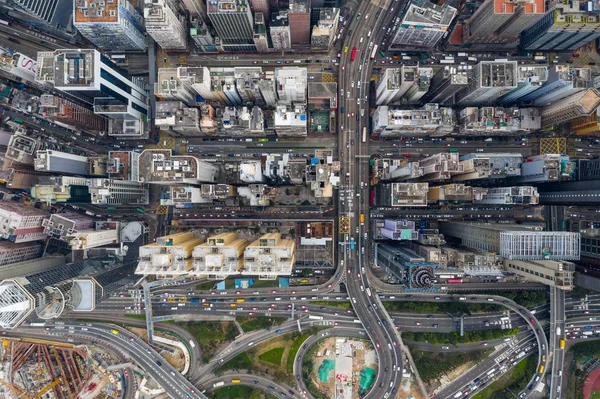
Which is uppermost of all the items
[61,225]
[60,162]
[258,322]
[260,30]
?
[260,30]

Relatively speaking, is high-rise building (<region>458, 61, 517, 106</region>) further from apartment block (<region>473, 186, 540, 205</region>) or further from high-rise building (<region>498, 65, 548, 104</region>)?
apartment block (<region>473, 186, 540, 205</region>)

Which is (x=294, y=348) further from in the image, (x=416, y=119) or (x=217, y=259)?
(x=416, y=119)

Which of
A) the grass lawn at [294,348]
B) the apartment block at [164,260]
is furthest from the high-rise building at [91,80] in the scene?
the grass lawn at [294,348]

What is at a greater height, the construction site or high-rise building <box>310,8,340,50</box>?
high-rise building <box>310,8,340,50</box>

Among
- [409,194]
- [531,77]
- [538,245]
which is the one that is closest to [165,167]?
[409,194]

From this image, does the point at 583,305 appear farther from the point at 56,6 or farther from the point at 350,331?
the point at 56,6

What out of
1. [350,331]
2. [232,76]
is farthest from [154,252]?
[350,331]

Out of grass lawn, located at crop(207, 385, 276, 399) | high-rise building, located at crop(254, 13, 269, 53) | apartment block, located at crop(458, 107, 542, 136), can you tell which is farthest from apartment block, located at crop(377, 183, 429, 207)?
grass lawn, located at crop(207, 385, 276, 399)
